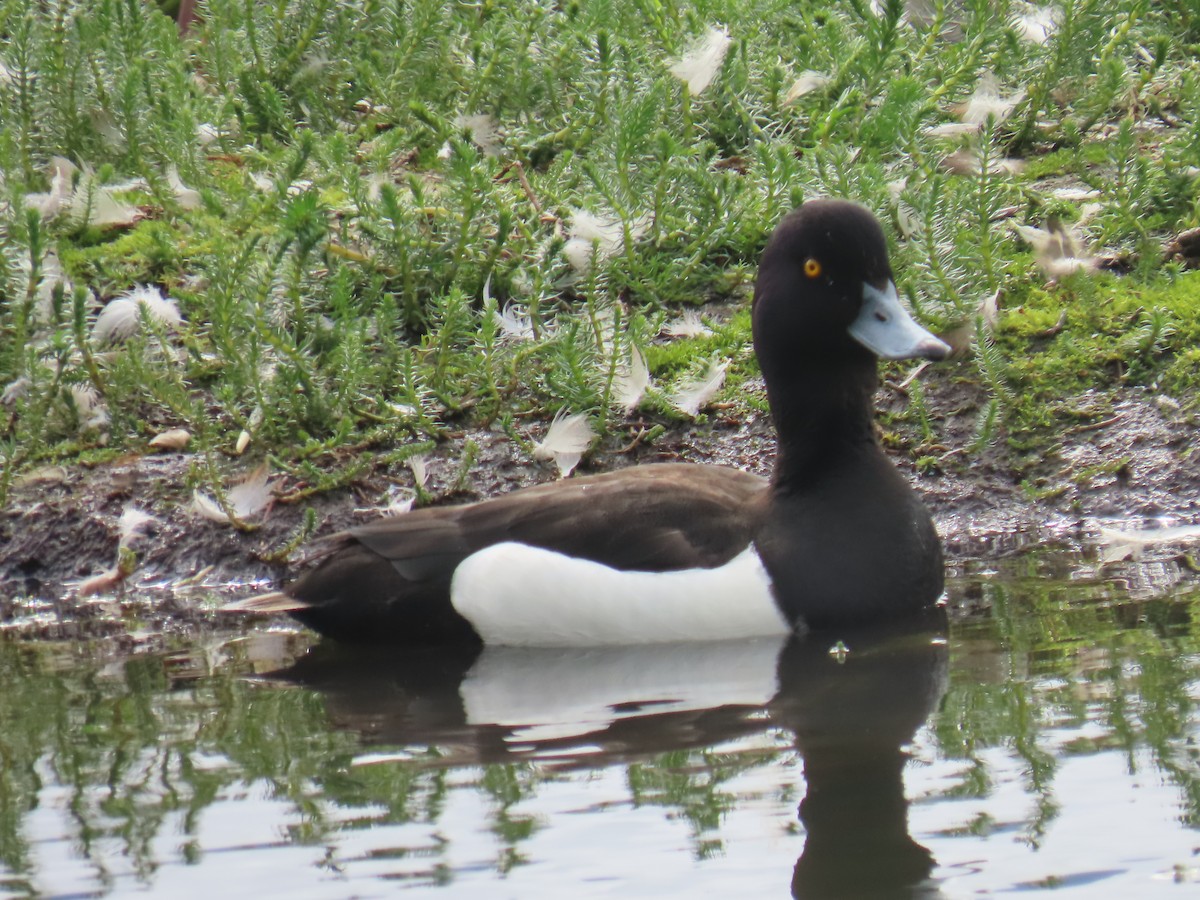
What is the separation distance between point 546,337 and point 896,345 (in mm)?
1757

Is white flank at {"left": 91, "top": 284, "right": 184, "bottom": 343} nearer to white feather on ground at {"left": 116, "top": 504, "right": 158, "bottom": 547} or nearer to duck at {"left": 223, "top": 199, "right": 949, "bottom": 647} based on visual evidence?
white feather on ground at {"left": 116, "top": 504, "right": 158, "bottom": 547}

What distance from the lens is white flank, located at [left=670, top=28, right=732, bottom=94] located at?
7.80 meters

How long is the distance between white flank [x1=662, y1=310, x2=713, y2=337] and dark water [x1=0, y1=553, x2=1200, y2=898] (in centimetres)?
202

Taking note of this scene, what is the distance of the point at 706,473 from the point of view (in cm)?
577

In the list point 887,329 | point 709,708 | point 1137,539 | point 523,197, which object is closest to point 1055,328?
point 1137,539

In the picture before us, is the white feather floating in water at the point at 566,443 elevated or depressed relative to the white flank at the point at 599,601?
elevated

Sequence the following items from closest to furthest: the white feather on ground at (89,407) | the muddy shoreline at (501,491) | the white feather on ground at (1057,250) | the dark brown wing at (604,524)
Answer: the dark brown wing at (604,524), the muddy shoreline at (501,491), the white feather on ground at (89,407), the white feather on ground at (1057,250)

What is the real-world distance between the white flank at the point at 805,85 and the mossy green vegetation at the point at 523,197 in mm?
18

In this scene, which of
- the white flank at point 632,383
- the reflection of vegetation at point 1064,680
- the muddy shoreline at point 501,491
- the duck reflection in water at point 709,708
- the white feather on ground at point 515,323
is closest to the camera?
the duck reflection in water at point 709,708

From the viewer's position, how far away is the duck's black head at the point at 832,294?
558 cm

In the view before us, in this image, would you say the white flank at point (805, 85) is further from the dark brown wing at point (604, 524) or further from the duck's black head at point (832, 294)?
the dark brown wing at point (604, 524)

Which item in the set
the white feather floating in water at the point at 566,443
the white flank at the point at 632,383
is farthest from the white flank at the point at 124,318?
the white flank at the point at 632,383

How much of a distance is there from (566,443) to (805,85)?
8.26 ft

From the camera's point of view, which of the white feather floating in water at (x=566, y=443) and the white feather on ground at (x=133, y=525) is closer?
the white feather on ground at (x=133, y=525)
